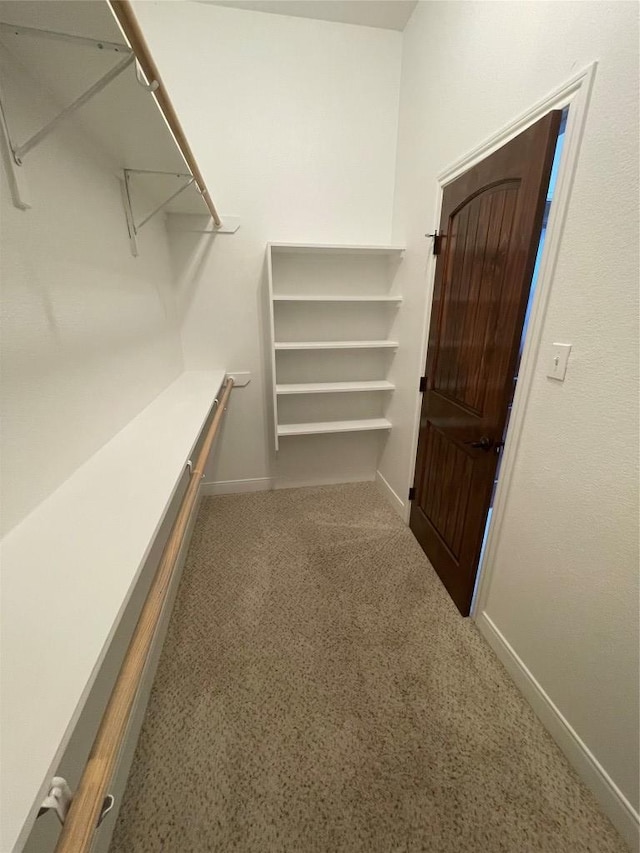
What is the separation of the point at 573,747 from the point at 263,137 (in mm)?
3306

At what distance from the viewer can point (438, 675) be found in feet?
4.81

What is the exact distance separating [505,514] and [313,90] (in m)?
2.68

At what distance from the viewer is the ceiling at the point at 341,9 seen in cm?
191

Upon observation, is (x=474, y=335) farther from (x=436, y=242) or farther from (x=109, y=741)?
(x=109, y=741)

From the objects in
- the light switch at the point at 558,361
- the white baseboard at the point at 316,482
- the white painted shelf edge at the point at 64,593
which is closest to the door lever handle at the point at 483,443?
the light switch at the point at 558,361

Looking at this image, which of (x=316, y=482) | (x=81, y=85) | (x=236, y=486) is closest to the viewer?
(x=81, y=85)

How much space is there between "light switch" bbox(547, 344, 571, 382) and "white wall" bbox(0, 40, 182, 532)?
5.10ft

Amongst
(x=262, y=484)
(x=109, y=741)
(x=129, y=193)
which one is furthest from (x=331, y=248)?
(x=109, y=741)

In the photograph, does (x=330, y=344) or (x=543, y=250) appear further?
(x=330, y=344)

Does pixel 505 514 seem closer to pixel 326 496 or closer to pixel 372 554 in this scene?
pixel 372 554

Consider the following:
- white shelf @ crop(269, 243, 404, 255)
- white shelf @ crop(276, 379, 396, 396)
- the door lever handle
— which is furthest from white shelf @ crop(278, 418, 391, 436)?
white shelf @ crop(269, 243, 404, 255)

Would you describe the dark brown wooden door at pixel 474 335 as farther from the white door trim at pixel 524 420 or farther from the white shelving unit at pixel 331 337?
the white shelving unit at pixel 331 337

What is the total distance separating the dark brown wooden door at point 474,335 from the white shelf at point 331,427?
560 mm

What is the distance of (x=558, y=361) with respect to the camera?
3.80ft
